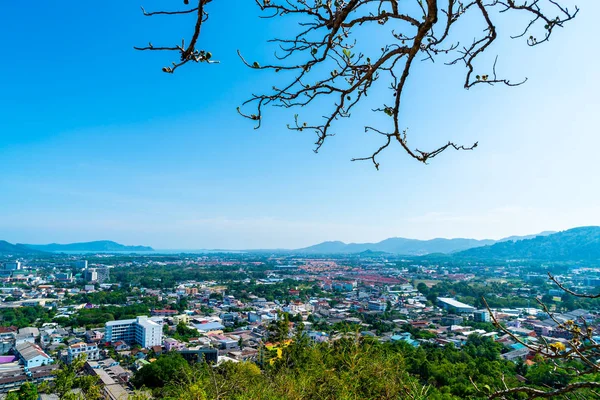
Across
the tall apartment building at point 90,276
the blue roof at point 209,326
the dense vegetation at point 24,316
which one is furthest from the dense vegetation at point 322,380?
the tall apartment building at point 90,276

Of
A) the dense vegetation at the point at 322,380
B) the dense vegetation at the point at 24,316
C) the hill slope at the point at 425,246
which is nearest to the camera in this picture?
the dense vegetation at the point at 322,380

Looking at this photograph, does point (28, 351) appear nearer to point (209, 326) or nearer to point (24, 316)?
point (209, 326)

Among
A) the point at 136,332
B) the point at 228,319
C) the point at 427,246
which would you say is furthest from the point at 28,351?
A: the point at 427,246

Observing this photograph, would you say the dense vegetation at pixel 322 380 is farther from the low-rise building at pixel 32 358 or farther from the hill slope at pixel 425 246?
the hill slope at pixel 425 246

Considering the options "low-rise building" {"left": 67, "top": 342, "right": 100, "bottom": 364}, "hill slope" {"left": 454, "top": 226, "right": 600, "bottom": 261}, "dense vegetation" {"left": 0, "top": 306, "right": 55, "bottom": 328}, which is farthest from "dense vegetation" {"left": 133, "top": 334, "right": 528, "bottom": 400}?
"hill slope" {"left": 454, "top": 226, "right": 600, "bottom": 261}

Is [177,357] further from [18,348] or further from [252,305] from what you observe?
[252,305]
